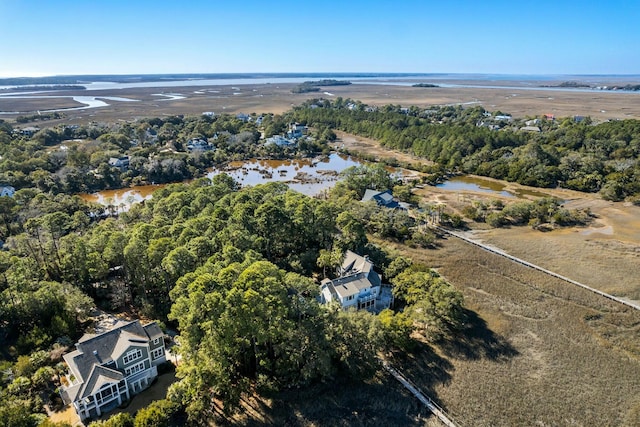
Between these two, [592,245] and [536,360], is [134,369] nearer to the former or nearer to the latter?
[536,360]

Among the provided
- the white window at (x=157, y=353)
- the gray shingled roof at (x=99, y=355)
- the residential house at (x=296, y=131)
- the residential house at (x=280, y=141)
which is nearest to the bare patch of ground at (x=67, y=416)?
the gray shingled roof at (x=99, y=355)

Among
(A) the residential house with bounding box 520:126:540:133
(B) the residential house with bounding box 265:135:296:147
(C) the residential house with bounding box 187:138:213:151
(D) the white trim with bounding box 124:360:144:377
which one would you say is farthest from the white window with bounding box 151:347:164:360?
(A) the residential house with bounding box 520:126:540:133

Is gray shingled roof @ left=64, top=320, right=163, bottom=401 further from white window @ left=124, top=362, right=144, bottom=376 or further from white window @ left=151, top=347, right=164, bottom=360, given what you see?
white window @ left=151, top=347, right=164, bottom=360

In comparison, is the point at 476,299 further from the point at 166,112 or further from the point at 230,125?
the point at 166,112

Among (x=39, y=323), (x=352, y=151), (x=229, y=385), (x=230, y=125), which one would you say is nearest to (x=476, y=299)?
(x=229, y=385)

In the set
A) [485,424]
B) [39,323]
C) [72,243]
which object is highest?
[72,243]

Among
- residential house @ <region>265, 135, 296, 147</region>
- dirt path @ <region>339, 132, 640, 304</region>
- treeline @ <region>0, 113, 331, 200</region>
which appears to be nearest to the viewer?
dirt path @ <region>339, 132, 640, 304</region>

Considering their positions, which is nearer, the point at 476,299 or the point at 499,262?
the point at 476,299
